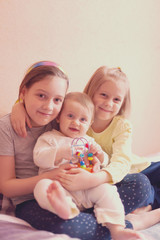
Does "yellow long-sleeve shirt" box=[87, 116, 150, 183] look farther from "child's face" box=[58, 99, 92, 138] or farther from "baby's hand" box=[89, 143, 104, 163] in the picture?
"child's face" box=[58, 99, 92, 138]

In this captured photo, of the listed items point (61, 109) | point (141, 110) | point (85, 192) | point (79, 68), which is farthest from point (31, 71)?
point (141, 110)

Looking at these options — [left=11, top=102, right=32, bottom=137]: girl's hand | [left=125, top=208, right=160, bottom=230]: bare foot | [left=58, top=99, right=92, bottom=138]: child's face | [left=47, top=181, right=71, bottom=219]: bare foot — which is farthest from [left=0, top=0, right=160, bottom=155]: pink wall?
[left=125, top=208, right=160, bottom=230]: bare foot

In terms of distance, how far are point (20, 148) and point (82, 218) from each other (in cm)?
37

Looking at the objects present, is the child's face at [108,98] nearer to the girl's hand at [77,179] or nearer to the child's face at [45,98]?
the child's face at [45,98]

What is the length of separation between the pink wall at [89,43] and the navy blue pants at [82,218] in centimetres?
64

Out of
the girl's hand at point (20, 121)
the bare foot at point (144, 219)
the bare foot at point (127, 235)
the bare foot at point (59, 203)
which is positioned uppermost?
the girl's hand at point (20, 121)

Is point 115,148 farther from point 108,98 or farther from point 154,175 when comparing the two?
point 154,175

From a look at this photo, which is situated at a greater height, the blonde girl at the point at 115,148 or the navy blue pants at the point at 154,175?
the blonde girl at the point at 115,148

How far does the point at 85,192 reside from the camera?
0.90 m

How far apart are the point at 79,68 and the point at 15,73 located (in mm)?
432

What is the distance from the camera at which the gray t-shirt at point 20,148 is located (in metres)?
0.93

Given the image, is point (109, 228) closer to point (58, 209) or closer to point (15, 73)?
point (58, 209)

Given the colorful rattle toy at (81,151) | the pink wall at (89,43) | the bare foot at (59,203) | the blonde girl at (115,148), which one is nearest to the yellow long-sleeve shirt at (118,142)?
the blonde girl at (115,148)

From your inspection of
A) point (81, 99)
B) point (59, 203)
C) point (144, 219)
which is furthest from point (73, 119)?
point (144, 219)
